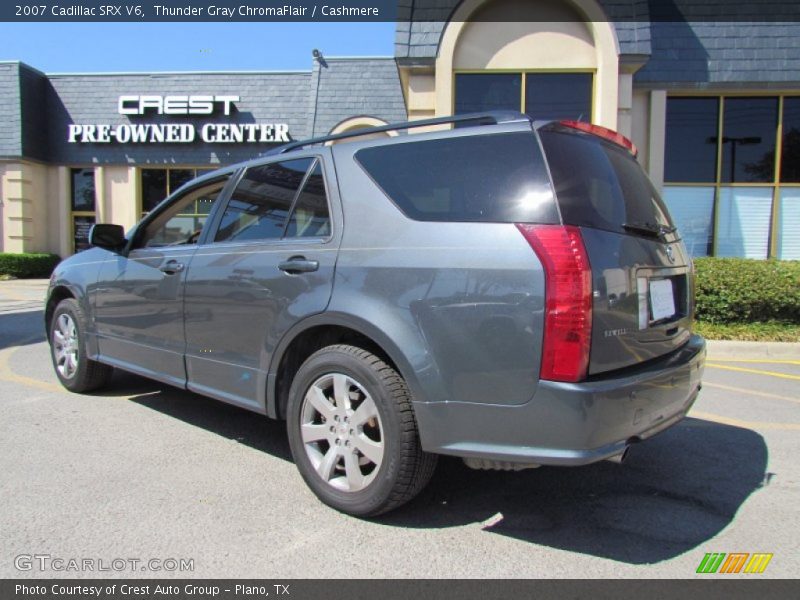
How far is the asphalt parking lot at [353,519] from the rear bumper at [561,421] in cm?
51

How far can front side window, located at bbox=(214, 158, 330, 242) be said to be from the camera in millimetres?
3283

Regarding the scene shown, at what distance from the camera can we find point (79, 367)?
504cm

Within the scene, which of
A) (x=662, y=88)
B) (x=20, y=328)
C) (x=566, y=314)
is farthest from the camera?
(x=662, y=88)

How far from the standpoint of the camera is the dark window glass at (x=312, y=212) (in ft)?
10.5

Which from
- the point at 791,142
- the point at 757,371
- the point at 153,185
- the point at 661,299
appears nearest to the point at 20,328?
the point at 661,299

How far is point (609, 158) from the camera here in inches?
117

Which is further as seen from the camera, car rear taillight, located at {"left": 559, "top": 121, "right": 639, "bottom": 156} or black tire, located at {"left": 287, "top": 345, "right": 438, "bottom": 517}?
car rear taillight, located at {"left": 559, "top": 121, "right": 639, "bottom": 156}

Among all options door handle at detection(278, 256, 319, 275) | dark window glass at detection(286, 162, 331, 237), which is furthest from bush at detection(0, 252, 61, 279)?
door handle at detection(278, 256, 319, 275)

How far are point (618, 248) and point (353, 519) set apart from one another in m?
1.80

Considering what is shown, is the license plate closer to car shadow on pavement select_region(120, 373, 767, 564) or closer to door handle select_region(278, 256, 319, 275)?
car shadow on pavement select_region(120, 373, 767, 564)

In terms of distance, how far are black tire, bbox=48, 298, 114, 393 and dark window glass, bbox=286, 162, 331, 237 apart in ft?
8.50

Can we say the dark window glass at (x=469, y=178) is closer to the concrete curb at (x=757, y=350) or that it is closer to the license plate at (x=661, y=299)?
the license plate at (x=661, y=299)

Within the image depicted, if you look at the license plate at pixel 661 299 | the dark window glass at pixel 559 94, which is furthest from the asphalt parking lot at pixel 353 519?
the dark window glass at pixel 559 94

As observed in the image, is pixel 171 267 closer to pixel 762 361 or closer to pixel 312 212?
pixel 312 212
